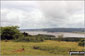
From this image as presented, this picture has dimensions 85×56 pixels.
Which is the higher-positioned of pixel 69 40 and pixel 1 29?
pixel 1 29

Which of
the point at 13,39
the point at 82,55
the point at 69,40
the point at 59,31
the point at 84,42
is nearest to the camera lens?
the point at 82,55

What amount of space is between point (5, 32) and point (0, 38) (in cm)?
122

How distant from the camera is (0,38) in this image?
14.2 metres

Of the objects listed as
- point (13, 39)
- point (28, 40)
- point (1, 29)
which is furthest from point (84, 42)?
point (1, 29)

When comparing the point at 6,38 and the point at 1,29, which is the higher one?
the point at 1,29

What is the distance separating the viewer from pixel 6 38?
14.9 m

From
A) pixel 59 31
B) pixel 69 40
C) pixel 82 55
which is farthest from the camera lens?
pixel 59 31

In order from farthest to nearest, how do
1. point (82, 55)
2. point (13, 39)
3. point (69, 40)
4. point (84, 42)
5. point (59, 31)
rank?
1. point (59, 31)
2. point (13, 39)
3. point (69, 40)
4. point (84, 42)
5. point (82, 55)

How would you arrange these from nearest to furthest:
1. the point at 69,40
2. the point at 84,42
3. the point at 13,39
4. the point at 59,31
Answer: the point at 84,42
the point at 69,40
the point at 13,39
the point at 59,31

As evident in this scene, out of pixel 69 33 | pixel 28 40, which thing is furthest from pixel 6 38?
pixel 69 33

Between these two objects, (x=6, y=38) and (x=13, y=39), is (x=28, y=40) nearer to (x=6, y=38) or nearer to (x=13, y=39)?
(x=13, y=39)

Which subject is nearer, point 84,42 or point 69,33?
point 84,42

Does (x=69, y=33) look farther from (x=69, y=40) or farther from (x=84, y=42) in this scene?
(x=84, y=42)

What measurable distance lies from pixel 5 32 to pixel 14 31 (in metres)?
1.06
